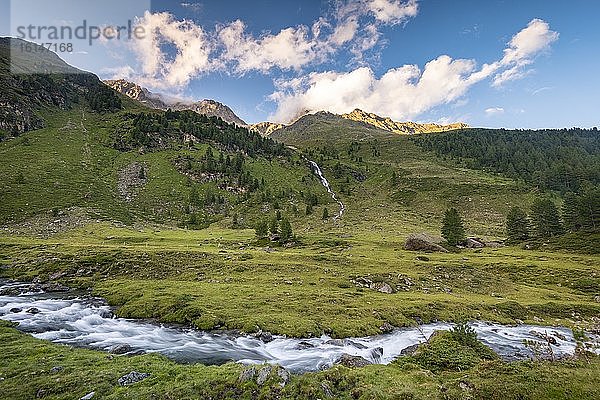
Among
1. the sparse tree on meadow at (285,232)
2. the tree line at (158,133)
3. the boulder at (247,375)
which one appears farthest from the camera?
the tree line at (158,133)

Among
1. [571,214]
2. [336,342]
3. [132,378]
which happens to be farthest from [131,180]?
[571,214]

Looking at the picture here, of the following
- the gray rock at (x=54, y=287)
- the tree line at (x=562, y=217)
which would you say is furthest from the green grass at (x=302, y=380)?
the tree line at (x=562, y=217)

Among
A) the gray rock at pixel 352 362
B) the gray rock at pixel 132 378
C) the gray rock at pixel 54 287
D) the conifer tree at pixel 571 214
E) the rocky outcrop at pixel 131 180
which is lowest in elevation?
the gray rock at pixel 54 287

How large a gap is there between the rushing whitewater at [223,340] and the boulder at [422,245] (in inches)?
1535

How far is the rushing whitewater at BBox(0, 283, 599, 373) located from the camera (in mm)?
21875

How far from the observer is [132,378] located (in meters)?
16.7

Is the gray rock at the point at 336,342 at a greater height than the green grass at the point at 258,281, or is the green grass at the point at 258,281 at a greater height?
the green grass at the point at 258,281

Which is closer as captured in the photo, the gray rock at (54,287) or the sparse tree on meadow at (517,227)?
the gray rock at (54,287)

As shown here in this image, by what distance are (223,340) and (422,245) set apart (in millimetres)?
55545

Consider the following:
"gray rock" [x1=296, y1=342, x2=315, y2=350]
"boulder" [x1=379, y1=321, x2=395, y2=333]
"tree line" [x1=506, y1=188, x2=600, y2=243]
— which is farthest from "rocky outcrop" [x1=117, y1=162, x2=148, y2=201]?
"tree line" [x1=506, y1=188, x2=600, y2=243]

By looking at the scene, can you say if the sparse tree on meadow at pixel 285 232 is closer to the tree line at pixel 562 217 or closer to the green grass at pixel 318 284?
the green grass at pixel 318 284

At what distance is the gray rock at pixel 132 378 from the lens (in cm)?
1627

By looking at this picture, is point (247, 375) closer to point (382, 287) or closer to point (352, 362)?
point (352, 362)

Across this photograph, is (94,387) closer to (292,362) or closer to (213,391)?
(213,391)
